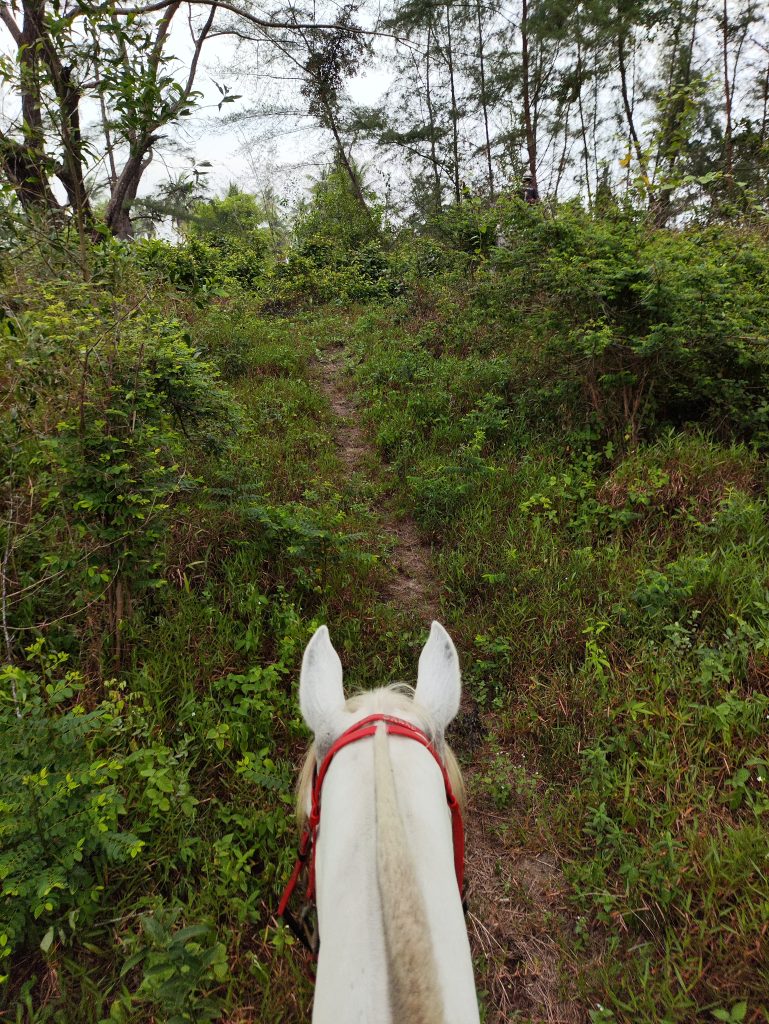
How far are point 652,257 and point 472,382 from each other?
7.11ft

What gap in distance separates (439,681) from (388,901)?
1.85 ft

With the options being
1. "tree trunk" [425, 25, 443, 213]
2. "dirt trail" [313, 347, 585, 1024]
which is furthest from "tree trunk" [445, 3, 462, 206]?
"dirt trail" [313, 347, 585, 1024]

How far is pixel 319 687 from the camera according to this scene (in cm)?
117

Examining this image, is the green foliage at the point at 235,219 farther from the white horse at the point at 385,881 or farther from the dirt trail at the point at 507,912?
the white horse at the point at 385,881

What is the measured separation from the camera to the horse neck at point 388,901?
2.23ft

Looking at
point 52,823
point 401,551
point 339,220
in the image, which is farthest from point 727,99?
point 52,823

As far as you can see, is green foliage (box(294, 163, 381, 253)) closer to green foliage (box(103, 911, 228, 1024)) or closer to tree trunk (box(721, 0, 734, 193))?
tree trunk (box(721, 0, 734, 193))

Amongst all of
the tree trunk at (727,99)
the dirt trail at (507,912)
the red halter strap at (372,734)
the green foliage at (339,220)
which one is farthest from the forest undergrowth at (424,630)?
the green foliage at (339,220)

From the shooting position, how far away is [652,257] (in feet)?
12.5

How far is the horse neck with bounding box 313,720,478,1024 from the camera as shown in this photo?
2.23 ft

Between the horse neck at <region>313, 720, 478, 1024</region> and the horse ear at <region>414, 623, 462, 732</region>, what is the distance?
0.22 meters

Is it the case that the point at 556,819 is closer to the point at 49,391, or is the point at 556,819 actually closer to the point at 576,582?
the point at 576,582

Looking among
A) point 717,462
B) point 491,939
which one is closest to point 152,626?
point 491,939

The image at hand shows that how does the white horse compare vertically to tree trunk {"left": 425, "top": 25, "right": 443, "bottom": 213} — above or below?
below
